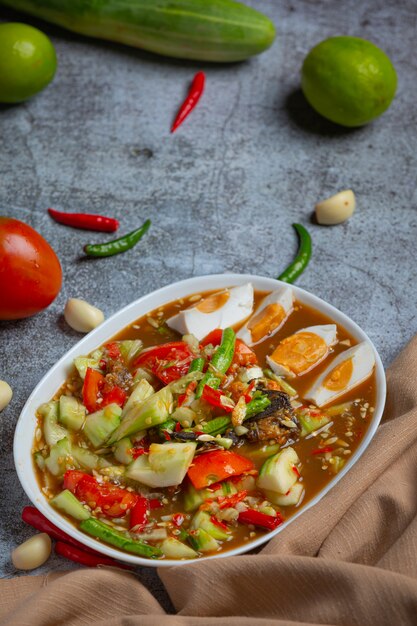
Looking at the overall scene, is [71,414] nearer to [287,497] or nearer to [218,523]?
[218,523]

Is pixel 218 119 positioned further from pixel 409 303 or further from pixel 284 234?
pixel 409 303

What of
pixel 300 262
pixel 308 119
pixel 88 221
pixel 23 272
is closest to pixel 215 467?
pixel 23 272

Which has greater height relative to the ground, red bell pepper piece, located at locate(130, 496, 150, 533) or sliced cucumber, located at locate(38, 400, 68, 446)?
red bell pepper piece, located at locate(130, 496, 150, 533)

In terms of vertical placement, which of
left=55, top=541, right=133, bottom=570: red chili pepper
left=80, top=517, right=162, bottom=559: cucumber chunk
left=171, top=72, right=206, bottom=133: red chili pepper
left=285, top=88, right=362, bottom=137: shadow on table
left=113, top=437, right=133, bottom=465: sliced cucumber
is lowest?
left=55, top=541, right=133, bottom=570: red chili pepper

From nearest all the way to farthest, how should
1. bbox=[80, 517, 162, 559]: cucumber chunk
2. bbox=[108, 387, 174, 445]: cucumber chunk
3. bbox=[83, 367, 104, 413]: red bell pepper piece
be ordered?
1. bbox=[80, 517, 162, 559]: cucumber chunk
2. bbox=[108, 387, 174, 445]: cucumber chunk
3. bbox=[83, 367, 104, 413]: red bell pepper piece

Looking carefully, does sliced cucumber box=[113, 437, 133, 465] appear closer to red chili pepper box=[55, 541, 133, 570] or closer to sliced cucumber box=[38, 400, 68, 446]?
sliced cucumber box=[38, 400, 68, 446]

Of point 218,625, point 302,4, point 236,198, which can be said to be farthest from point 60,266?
point 302,4

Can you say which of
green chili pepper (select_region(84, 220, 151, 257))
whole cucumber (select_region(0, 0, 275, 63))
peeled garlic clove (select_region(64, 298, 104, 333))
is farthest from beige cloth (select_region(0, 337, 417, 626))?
whole cucumber (select_region(0, 0, 275, 63))
